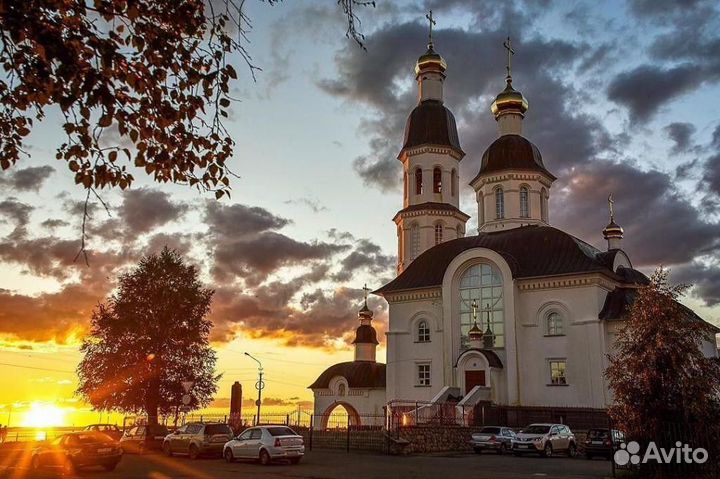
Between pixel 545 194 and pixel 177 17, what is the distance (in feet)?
141

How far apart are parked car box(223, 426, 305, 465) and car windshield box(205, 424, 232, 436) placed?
7.66ft

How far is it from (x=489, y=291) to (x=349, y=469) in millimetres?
21972

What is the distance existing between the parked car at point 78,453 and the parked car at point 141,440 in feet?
28.0

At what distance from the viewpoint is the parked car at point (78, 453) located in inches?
838

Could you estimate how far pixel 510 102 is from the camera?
50.3 metres

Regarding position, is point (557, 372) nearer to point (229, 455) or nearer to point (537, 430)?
point (537, 430)

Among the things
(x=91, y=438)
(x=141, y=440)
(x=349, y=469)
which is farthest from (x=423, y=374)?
(x=91, y=438)

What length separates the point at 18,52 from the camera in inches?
306

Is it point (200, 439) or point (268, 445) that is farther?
point (200, 439)

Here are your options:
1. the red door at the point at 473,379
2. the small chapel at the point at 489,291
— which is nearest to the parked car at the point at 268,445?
the small chapel at the point at 489,291

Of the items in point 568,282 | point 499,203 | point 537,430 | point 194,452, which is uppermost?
point 499,203

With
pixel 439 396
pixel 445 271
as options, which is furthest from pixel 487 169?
pixel 439 396

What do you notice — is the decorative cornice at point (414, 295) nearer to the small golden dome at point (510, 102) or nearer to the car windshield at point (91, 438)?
the small golden dome at point (510, 102)

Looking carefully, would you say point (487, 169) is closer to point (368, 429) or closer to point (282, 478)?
point (368, 429)
